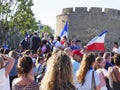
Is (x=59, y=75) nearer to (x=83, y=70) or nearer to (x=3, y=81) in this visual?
(x=3, y=81)

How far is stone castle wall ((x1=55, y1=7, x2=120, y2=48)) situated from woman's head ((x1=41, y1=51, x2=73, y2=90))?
101ft

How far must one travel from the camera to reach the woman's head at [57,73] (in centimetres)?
591

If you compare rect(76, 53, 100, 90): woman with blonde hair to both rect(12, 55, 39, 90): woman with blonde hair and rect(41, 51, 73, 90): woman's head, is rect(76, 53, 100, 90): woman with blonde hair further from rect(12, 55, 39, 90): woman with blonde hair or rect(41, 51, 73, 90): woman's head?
rect(41, 51, 73, 90): woman's head

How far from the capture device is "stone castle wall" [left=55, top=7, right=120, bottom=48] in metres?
37.0

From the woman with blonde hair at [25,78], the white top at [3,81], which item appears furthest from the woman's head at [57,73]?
the white top at [3,81]

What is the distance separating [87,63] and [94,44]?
6.08 meters

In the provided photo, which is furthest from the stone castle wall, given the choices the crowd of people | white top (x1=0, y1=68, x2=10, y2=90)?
white top (x1=0, y1=68, x2=10, y2=90)

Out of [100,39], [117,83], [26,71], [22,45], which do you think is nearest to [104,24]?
[22,45]

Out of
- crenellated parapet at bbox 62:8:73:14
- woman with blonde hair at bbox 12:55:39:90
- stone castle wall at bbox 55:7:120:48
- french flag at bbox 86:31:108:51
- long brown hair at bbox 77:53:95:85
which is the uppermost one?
woman with blonde hair at bbox 12:55:39:90

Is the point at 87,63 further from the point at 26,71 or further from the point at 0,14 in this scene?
the point at 0,14

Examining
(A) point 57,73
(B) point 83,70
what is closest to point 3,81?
(B) point 83,70

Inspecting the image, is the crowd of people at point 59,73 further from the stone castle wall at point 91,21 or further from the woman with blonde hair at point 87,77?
the stone castle wall at point 91,21

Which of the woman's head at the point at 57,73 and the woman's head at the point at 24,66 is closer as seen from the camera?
the woman's head at the point at 57,73

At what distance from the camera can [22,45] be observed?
58.1 feet
